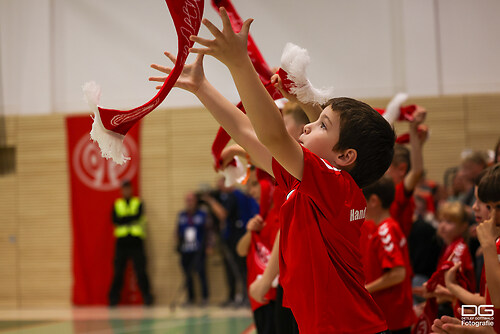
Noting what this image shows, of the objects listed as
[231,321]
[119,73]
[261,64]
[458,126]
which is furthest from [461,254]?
[119,73]

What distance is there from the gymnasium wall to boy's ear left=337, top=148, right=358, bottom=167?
9.18 m

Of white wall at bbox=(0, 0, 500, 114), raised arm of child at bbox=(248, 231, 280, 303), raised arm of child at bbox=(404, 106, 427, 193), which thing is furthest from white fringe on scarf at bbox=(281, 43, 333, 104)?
white wall at bbox=(0, 0, 500, 114)

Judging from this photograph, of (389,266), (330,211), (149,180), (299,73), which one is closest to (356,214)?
(330,211)

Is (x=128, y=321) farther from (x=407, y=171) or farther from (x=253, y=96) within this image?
(x=253, y=96)

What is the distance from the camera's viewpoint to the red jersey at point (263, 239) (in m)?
→ 3.62

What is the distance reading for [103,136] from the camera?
6.30ft

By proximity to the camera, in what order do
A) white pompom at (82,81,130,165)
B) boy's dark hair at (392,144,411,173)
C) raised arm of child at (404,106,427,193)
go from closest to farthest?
white pompom at (82,81,130,165), raised arm of child at (404,106,427,193), boy's dark hair at (392,144,411,173)

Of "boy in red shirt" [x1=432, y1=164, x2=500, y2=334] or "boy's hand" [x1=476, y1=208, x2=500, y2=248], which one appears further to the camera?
"boy's hand" [x1=476, y1=208, x2=500, y2=248]

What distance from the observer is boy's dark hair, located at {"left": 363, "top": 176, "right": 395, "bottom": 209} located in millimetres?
3539

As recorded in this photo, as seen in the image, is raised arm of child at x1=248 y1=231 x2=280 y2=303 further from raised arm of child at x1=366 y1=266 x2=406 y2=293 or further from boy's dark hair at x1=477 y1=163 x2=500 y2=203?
boy's dark hair at x1=477 y1=163 x2=500 y2=203

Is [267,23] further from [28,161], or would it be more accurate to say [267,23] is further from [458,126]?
[28,161]

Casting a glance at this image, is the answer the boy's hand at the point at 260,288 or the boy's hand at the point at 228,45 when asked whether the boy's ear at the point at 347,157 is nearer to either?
the boy's hand at the point at 228,45

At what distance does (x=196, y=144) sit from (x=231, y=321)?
163 inches

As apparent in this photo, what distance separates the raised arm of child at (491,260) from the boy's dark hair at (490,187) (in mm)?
209
